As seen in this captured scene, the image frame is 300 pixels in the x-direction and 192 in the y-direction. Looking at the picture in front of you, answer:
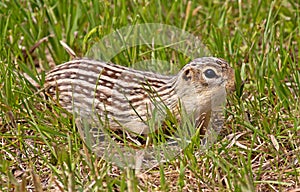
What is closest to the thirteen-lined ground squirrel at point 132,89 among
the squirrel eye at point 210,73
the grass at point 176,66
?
the squirrel eye at point 210,73

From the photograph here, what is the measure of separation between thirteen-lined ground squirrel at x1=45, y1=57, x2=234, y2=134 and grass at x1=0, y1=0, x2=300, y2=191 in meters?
0.13

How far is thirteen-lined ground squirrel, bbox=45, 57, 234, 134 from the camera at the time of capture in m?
3.66

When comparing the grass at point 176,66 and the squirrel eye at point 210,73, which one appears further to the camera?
the squirrel eye at point 210,73

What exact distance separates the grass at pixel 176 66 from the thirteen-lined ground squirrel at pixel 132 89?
13cm

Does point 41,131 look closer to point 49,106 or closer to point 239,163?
point 49,106

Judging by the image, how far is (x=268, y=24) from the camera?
4.23 metres

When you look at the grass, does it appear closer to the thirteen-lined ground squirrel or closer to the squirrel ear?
the thirteen-lined ground squirrel

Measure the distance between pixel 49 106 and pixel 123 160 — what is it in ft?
2.72

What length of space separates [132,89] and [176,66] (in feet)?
1.59

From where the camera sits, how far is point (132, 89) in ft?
12.8

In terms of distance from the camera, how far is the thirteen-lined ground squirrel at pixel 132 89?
12.0 feet

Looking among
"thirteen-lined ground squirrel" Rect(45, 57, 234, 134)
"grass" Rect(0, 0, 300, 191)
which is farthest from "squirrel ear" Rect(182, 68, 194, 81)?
"grass" Rect(0, 0, 300, 191)

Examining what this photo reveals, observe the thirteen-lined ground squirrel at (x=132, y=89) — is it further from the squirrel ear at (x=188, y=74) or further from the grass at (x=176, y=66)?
the grass at (x=176, y=66)

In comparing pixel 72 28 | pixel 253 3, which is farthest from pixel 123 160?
pixel 253 3
